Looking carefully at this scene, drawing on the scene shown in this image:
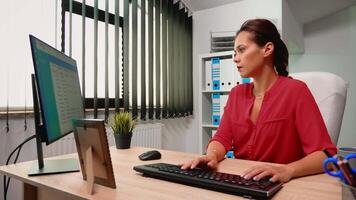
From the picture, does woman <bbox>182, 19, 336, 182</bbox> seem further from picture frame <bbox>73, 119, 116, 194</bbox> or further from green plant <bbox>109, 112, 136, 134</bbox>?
green plant <bbox>109, 112, 136, 134</bbox>

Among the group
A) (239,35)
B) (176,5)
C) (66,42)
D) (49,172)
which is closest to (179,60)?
(176,5)

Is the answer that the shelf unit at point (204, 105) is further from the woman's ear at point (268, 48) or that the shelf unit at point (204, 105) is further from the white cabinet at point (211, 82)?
the woman's ear at point (268, 48)

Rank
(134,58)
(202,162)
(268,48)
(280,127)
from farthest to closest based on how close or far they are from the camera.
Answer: (134,58) < (268,48) < (280,127) < (202,162)

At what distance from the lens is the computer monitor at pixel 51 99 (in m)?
0.87

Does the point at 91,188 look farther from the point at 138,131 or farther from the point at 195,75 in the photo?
the point at 195,75

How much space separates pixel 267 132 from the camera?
1.12m

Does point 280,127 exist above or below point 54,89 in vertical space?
below

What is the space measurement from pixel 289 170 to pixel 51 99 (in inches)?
32.4

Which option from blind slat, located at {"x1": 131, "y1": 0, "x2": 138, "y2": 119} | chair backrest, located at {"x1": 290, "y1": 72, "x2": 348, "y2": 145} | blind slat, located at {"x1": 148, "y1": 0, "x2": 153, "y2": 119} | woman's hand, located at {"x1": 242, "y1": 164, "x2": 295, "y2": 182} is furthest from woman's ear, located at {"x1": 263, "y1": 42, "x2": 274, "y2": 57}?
blind slat, located at {"x1": 148, "y1": 0, "x2": 153, "y2": 119}

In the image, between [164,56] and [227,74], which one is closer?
[227,74]

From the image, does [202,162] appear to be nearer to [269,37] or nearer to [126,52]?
[269,37]

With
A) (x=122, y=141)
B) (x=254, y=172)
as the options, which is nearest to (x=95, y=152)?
(x=254, y=172)

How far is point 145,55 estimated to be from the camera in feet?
8.91

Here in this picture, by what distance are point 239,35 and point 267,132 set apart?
0.47 m
